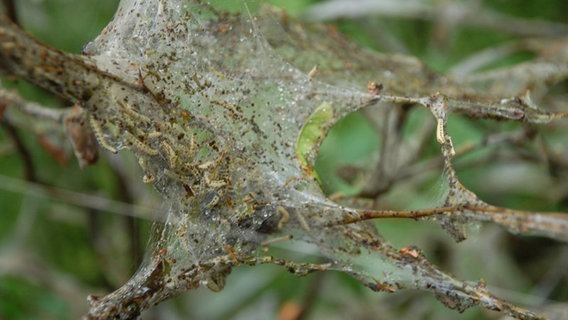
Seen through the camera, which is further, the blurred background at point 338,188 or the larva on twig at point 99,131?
the blurred background at point 338,188

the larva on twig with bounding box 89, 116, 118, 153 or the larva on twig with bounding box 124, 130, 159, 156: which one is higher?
the larva on twig with bounding box 89, 116, 118, 153

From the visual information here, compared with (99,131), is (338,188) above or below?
below

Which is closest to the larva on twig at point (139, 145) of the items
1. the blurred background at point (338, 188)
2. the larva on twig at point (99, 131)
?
the larva on twig at point (99, 131)

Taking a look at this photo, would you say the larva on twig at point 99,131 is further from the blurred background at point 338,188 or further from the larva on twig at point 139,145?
the blurred background at point 338,188

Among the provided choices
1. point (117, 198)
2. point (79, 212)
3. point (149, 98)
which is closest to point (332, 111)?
point (149, 98)

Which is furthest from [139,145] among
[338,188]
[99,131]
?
[338,188]

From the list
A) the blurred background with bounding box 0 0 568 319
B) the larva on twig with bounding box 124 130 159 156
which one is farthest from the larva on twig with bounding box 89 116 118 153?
the blurred background with bounding box 0 0 568 319

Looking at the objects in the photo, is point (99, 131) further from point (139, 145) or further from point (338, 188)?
point (338, 188)

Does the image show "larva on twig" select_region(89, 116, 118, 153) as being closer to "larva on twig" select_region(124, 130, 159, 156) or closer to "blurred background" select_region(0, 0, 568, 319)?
"larva on twig" select_region(124, 130, 159, 156)
